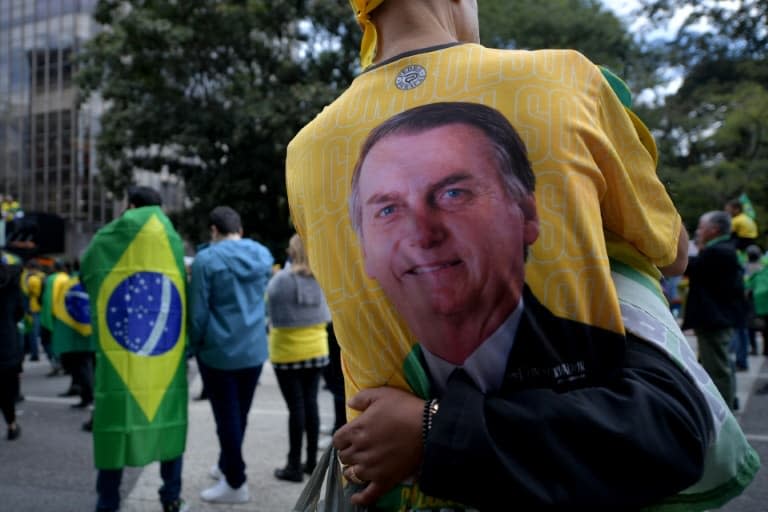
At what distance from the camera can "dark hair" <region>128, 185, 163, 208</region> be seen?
4445mm

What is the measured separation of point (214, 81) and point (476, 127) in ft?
61.9

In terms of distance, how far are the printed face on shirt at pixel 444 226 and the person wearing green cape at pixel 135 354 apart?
337 centimetres

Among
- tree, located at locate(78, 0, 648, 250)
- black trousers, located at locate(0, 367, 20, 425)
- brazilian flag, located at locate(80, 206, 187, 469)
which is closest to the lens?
brazilian flag, located at locate(80, 206, 187, 469)

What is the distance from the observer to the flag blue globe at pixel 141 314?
4.16 m

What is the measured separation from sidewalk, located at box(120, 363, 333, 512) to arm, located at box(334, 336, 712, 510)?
380 centimetres

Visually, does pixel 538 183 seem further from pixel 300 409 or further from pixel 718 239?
pixel 718 239

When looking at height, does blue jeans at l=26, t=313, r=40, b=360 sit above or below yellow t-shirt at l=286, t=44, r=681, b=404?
below

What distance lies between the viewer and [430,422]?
3.52ft

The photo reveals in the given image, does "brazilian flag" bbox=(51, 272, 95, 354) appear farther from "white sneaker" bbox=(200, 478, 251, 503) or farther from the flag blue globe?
the flag blue globe

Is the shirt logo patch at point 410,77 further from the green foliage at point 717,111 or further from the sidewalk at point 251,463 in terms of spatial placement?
the green foliage at point 717,111

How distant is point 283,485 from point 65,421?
3432mm

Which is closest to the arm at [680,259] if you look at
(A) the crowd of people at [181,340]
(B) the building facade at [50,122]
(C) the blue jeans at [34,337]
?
(A) the crowd of people at [181,340]

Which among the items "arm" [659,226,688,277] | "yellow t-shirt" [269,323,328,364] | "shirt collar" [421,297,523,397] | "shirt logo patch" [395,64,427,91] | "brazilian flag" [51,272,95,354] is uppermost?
"shirt logo patch" [395,64,427,91]

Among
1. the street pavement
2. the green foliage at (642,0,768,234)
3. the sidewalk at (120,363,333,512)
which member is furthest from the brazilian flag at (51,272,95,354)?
the green foliage at (642,0,768,234)
